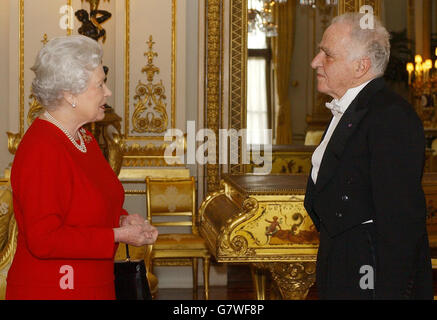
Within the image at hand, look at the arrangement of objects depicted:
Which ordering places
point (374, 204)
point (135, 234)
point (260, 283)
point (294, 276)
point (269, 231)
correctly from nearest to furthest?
point (374, 204) < point (135, 234) < point (269, 231) < point (294, 276) < point (260, 283)

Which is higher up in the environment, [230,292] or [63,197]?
[63,197]

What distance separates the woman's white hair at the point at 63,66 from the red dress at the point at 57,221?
0.12 meters

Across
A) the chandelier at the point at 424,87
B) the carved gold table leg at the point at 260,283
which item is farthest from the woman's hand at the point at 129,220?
the chandelier at the point at 424,87

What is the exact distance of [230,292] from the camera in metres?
6.51

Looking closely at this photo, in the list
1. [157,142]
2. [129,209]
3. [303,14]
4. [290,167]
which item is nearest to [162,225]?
[129,209]

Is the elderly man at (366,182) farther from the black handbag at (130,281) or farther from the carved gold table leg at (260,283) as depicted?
the carved gold table leg at (260,283)

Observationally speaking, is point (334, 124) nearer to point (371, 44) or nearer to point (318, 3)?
point (371, 44)

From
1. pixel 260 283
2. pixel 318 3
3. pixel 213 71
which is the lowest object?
pixel 260 283

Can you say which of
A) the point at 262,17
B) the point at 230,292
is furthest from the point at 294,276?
the point at 262,17

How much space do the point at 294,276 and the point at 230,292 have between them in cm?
286

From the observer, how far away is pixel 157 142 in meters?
6.59

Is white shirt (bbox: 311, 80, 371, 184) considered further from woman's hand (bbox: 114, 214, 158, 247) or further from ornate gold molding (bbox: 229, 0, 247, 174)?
ornate gold molding (bbox: 229, 0, 247, 174)

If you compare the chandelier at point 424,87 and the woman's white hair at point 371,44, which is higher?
the chandelier at point 424,87

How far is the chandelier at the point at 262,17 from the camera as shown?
23.8ft
